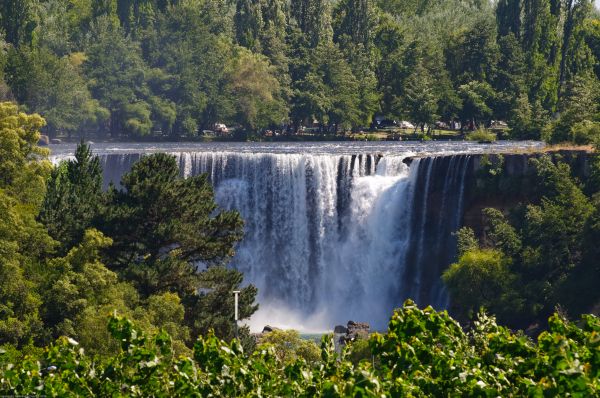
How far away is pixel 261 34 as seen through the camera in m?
135

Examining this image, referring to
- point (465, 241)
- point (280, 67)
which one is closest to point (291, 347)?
point (465, 241)

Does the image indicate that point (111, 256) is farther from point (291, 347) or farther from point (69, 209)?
point (291, 347)

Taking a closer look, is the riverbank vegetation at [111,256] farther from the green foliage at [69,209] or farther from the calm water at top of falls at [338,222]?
the calm water at top of falls at [338,222]

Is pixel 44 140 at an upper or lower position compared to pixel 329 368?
lower

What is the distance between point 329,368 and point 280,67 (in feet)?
344

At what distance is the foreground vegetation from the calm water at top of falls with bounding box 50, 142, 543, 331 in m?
48.6

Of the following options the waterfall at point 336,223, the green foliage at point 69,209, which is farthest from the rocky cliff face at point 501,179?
the green foliage at point 69,209

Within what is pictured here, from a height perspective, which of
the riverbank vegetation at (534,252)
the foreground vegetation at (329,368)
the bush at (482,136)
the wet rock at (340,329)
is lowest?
the wet rock at (340,329)

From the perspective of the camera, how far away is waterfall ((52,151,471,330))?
78.6m

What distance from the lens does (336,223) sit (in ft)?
271

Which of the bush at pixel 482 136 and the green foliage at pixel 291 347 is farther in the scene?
the bush at pixel 482 136

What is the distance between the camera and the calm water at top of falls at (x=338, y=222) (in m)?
78.4

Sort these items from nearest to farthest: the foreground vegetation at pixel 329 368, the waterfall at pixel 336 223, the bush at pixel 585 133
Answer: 1. the foreground vegetation at pixel 329 368
2. the waterfall at pixel 336 223
3. the bush at pixel 585 133

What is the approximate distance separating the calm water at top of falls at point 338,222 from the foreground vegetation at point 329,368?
48.6 meters
